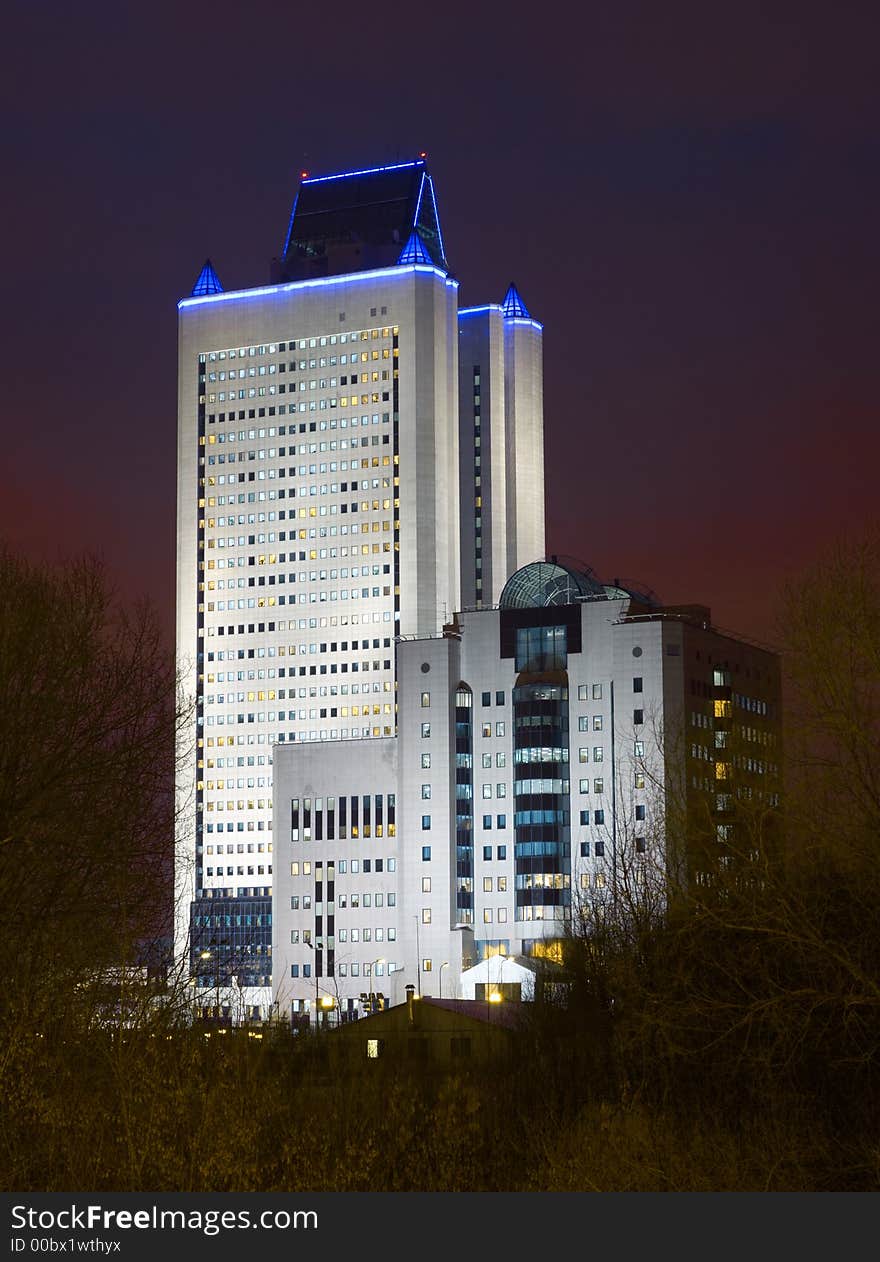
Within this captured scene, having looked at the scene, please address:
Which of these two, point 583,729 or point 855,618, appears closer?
point 855,618

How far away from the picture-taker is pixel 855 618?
3950 cm

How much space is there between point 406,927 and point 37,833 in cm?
15742

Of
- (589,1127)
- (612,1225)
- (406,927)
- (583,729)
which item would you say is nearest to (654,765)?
(583,729)

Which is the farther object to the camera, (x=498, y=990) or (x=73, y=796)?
(x=498, y=990)

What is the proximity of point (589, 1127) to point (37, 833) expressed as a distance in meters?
15.6

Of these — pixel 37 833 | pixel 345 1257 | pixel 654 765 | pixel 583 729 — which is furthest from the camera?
pixel 583 729

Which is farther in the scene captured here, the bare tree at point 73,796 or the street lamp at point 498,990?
the street lamp at point 498,990

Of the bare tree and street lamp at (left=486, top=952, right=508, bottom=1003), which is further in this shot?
street lamp at (left=486, top=952, right=508, bottom=1003)

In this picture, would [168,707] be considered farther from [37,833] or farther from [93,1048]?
[93,1048]

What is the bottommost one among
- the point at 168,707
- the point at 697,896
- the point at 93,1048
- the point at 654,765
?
the point at 93,1048

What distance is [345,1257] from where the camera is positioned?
80.6 feet

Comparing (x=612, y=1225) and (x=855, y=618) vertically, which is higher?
(x=855, y=618)

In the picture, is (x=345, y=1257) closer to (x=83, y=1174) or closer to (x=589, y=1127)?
(x=83, y=1174)

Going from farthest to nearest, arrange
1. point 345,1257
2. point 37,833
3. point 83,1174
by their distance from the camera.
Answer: point 37,833 → point 83,1174 → point 345,1257
